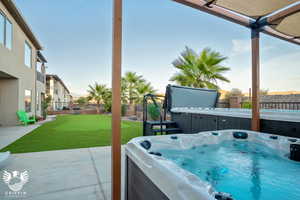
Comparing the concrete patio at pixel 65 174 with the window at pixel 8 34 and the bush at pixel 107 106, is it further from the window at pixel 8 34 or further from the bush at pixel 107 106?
the bush at pixel 107 106

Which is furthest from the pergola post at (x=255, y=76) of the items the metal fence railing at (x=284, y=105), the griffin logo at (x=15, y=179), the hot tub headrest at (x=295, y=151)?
the griffin logo at (x=15, y=179)

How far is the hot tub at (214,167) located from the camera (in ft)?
2.83

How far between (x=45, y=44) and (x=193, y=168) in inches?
450

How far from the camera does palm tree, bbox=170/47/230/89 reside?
736 centimetres

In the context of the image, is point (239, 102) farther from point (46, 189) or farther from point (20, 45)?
point (20, 45)

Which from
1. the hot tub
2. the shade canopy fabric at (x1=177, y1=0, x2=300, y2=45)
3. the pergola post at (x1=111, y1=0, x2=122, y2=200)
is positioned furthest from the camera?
the shade canopy fabric at (x1=177, y1=0, x2=300, y2=45)

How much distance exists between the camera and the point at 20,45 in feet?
22.7

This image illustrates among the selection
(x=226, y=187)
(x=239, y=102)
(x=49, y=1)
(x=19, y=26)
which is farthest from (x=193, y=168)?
(x=19, y=26)

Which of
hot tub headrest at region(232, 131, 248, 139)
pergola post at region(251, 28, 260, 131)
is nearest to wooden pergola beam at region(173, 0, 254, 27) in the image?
pergola post at region(251, 28, 260, 131)

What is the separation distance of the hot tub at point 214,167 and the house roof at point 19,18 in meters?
7.08

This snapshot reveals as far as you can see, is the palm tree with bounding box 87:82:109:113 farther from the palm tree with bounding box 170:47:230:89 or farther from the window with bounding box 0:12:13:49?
the palm tree with bounding box 170:47:230:89

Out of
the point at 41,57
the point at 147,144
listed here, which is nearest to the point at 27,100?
the point at 41,57

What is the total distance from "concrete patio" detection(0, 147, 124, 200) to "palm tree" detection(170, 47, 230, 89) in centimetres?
553

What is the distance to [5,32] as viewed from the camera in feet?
18.4
